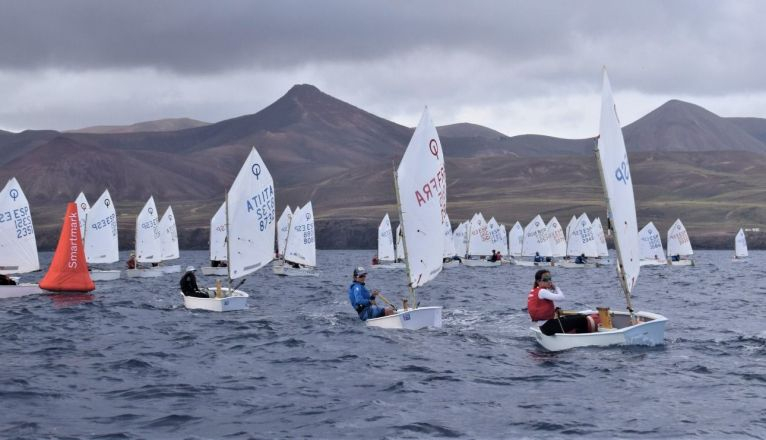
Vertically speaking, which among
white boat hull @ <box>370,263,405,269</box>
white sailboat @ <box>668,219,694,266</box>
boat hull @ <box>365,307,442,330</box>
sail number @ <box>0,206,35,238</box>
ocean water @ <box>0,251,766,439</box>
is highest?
sail number @ <box>0,206,35,238</box>

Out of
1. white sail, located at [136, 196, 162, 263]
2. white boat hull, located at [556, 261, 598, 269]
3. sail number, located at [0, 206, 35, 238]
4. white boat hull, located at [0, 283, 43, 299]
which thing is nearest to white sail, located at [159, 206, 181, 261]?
white sail, located at [136, 196, 162, 263]

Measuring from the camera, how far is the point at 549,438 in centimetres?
1442

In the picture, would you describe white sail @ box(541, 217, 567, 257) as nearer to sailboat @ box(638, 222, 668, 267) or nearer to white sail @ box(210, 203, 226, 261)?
sailboat @ box(638, 222, 668, 267)

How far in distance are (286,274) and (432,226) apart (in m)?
42.8

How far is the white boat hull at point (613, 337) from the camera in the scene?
893 inches

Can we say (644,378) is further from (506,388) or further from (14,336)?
(14,336)

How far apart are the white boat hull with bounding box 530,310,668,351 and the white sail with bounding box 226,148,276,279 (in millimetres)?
17306

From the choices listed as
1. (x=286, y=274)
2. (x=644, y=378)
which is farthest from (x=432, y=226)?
(x=286, y=274)

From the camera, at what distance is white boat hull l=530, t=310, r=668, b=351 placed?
22.7m

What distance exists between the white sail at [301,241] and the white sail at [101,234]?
1351 cm

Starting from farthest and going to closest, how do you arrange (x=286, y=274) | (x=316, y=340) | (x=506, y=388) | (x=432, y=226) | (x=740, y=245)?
(x=740, y=245) → (x=286, y=274) → (x=432, y=226) → (x=316, y=340) → (x=506, y=388)

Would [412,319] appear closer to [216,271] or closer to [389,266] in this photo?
[216,271]

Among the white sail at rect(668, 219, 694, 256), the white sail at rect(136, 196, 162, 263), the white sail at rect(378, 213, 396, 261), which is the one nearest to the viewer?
the white sail at rect(136, 196, 162, 263)

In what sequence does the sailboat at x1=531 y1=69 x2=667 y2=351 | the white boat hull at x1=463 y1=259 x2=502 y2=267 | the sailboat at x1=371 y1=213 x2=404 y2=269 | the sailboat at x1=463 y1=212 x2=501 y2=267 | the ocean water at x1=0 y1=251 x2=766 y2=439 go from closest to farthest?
the ocean water at x1=0 y1=251 x2=766 y2=439 < the sailboat at x1=531 y1=69 x2=667 y2=351 < the sailboat at x1=371 y1=213 x2=404 y2=269 < the white boat hull at x1=463 y1=259 x2=502 y2=267 < the sailboat at x1=463 y1=212 x2=501 y2=267
